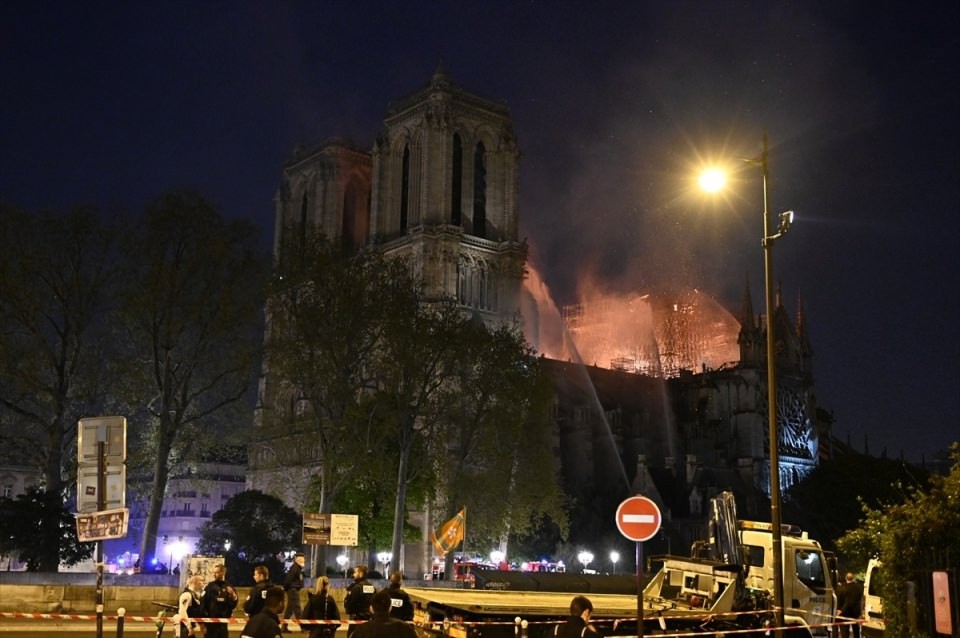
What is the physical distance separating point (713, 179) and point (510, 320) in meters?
73.5

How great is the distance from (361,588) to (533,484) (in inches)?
1750

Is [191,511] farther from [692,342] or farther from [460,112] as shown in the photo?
[692,342]

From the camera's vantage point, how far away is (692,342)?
448 feet

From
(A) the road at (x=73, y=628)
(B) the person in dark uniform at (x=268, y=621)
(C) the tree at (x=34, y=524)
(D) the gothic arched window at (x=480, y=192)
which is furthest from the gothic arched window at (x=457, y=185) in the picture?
(B) the person in dark uniform at (x=268, y=621)

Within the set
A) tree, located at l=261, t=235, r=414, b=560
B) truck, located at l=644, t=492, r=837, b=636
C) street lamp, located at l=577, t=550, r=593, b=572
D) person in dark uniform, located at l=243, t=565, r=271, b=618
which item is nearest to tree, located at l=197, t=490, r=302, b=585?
tree, located at l=261, t=235, r=414, b=560

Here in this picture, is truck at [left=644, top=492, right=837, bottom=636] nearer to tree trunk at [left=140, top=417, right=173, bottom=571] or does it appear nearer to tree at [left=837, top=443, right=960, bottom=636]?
tree at [left=837, top=443, right=960, bottom=636]

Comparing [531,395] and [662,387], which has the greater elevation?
[662,387]

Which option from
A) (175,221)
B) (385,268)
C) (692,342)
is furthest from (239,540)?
(692,342)

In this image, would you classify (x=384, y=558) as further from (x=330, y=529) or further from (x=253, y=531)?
(x=330, y=529)

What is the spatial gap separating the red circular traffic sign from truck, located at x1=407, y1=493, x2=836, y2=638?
7.99ft

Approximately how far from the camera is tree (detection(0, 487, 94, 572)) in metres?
39.2

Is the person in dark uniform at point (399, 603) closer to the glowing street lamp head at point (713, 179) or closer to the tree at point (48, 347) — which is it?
the glowing street lamp head at point (713, 179)

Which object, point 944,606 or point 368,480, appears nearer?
point 944,606

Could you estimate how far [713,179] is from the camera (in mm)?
20375
